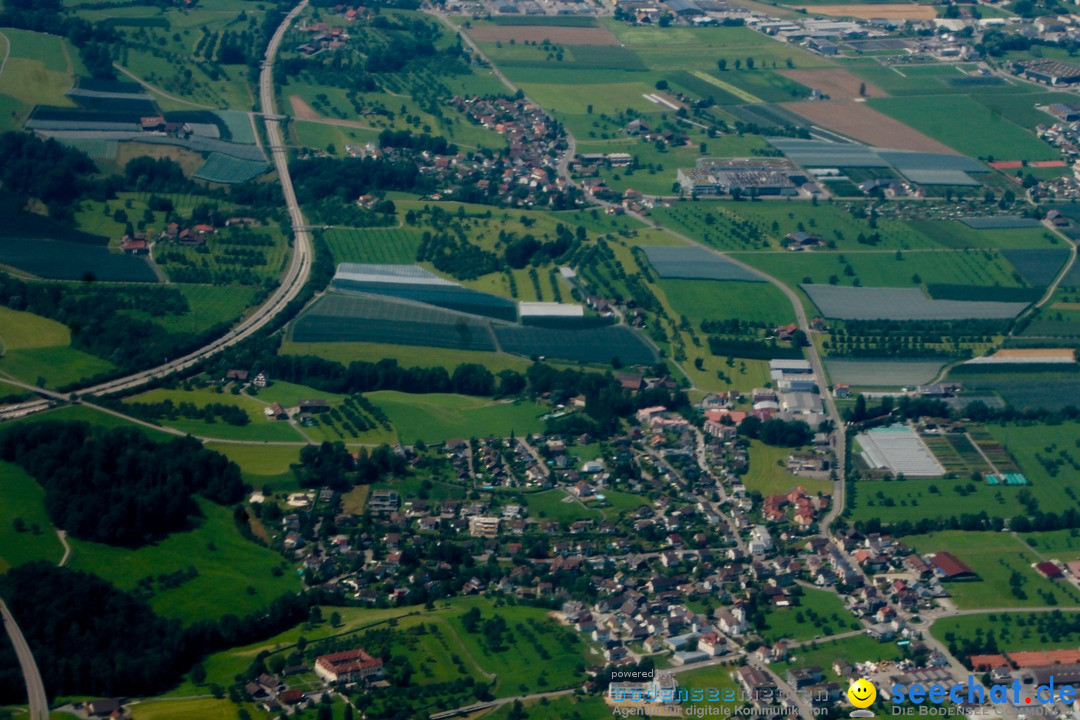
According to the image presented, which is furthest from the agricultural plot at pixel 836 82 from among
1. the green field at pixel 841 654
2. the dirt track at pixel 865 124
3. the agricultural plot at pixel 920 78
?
Answer: the green field at pixel 841 654

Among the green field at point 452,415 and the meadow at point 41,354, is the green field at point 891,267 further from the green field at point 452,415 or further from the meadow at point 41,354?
the meadow at point 41,354

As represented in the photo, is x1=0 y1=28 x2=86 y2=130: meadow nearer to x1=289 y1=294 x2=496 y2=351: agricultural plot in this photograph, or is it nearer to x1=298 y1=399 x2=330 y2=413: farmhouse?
x1=289 y1=294 x2=496 y2=351: agricultural plot

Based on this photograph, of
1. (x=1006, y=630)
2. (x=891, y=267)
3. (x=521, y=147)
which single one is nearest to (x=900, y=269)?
(x=891, y=267)

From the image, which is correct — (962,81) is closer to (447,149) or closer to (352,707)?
(447,149)

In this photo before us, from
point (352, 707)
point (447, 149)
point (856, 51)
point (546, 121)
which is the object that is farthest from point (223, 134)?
point (352, 707)

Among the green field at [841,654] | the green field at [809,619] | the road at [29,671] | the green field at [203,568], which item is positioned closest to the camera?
the road at [29,671]
